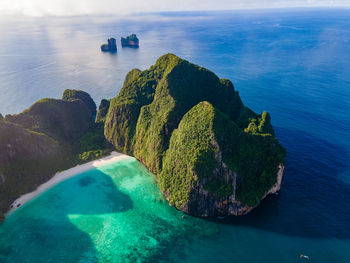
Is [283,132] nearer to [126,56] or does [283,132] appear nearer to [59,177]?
[59,177]

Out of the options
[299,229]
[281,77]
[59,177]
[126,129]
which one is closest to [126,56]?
[281,77]

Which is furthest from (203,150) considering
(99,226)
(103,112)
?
(103,112)

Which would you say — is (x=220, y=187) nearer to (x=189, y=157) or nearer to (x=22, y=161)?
(x=189, y=157)

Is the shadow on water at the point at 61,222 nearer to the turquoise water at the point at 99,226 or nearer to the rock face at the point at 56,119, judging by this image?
the turquoise water at the point at 99,226

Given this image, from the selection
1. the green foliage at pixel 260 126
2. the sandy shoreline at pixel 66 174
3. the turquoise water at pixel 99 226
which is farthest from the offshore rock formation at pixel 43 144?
the green foliage at pixel 260 126

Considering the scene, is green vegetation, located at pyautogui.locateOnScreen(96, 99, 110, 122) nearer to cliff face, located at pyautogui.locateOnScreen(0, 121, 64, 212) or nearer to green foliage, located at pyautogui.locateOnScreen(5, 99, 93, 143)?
green foliage, located at pyautogui.locateOnScreen(5, 99, 93, 143)

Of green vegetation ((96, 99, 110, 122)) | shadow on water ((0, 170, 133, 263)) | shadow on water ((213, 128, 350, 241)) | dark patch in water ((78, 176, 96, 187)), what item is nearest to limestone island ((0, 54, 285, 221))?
green vegetation ((96, 99, 110, 122))
